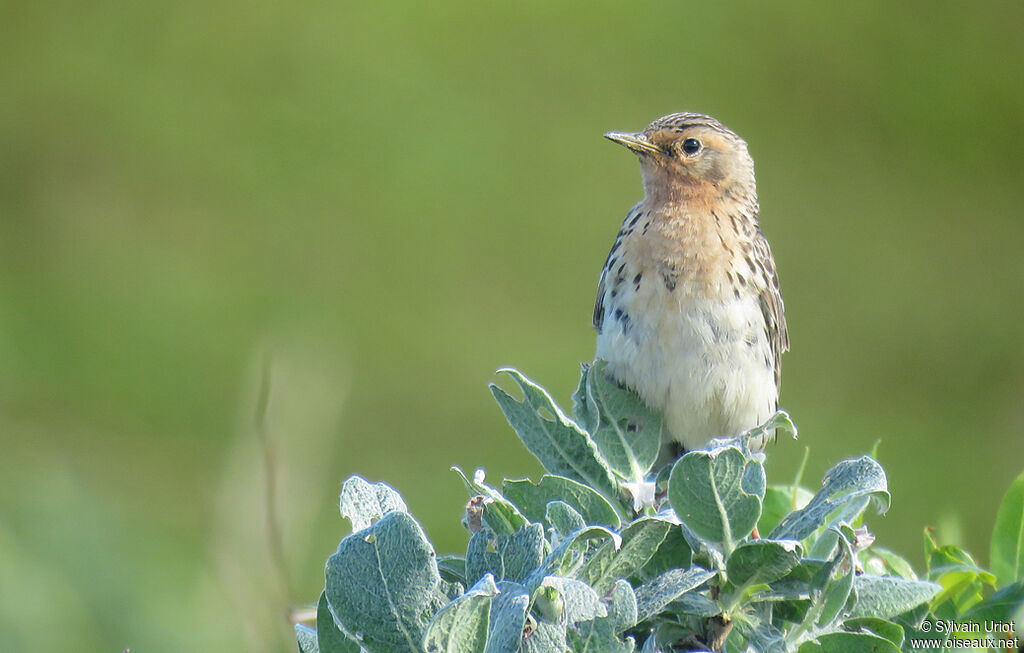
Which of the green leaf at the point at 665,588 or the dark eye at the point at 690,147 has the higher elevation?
the dark eye at the point at 690,147

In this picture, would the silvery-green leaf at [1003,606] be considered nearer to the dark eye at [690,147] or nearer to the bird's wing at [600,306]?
the bird's wing at [600,306]

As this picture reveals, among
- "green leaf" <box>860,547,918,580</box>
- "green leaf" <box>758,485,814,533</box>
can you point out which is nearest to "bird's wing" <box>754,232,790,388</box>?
"green leaf" <box>758,485,814,533</box>

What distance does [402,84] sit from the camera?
517 cm

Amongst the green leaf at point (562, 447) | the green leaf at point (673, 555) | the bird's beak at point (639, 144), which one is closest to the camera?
the green leaf at point (673, 555)

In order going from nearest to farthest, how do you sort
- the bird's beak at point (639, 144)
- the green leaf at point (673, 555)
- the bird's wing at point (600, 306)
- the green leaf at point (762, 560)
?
1. the green leaf at point (762, 560)
2. the green leaf at point (673, 555)
3. the bird's wing at point (600, 306)
4. the bird's beak at point (639, 144)

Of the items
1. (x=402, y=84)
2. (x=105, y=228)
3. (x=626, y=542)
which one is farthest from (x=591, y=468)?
(x=105, y=228)

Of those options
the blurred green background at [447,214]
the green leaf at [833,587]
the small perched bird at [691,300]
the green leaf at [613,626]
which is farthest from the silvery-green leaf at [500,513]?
the blurred green background at [447,214]

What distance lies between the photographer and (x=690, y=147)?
268 centimetres

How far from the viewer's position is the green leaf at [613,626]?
86 centimetres

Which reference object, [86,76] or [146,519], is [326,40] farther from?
[146,519]

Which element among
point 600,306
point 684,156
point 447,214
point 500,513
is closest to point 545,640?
point 500,513

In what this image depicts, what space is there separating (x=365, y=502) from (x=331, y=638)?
0.11 metres

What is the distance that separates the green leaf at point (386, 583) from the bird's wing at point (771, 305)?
5.92ft

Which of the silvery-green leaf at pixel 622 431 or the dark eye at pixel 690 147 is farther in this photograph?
the dark eye at pixel 690 147
